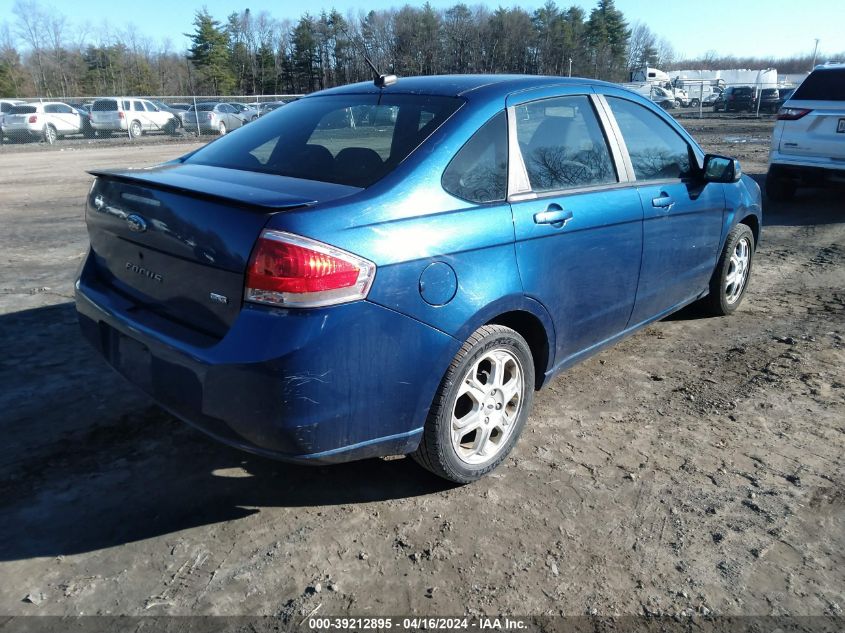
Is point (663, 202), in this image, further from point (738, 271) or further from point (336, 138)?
point (336, 138)

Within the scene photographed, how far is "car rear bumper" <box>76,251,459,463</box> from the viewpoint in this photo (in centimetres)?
229

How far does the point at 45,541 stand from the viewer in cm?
260

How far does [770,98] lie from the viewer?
39594mm

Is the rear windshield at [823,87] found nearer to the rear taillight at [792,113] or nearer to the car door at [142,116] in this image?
the rear taillight at [792,113]

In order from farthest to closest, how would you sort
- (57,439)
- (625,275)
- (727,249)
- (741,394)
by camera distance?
1. (727,249)
2. (741,394)
3. (625,275)
4. (57,439)

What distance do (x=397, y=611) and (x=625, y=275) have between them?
7.19 ft

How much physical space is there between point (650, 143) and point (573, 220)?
123 centimetres

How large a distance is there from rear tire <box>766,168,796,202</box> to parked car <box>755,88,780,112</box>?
34017 mm

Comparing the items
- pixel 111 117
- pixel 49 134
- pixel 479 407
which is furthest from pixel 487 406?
pixel 111 117

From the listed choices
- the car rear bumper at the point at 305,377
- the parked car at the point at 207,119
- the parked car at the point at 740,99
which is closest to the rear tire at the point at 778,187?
the car rear bumper at the point at 305,377

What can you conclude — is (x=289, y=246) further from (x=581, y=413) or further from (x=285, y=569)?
(x=581, y=413)

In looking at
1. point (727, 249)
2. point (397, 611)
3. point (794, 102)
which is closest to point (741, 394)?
point (727, 249)

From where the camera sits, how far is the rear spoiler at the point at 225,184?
7.89ft

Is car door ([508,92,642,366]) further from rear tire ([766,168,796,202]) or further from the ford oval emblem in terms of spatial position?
rear tire ([766,168,796,202])
